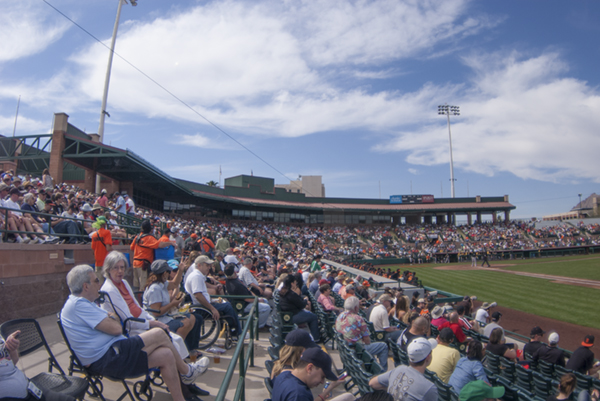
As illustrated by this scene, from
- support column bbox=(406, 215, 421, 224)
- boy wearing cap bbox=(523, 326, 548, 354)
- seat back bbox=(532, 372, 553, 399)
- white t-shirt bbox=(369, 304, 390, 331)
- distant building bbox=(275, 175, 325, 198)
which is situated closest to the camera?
seat back bbox=(532, 372, 553, 399)

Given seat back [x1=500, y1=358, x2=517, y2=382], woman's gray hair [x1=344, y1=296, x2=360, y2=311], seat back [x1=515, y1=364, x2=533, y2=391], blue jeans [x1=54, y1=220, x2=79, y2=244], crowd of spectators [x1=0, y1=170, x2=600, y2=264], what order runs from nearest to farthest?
1. woman's gray hair [x1=344, y1=296, x2=360, y2=311]
2. seat back [x1=515, y1=364, x2=533, y2=391]
3. seat back [x1=500, y1=358, x2=517, y2=382]
4. blue jeans [x1=54, y1=220, x2=79, y2=244]
5. crowd of spectators [x1=0, y1=170, x2=600, y2=264]

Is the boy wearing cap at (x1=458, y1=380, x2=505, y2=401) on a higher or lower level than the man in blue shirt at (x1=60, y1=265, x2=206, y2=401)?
lower

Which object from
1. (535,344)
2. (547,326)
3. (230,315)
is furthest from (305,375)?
(547,326)

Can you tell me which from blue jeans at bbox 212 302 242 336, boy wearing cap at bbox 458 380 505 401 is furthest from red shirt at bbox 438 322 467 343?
blue jeans at bbox 212 302 242 336

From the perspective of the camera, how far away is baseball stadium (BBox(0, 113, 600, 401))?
15.9 ft

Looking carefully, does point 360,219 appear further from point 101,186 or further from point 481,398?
point 481,398

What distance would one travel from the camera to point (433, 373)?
4.54 m

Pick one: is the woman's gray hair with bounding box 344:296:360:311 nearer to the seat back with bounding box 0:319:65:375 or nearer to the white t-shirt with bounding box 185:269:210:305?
the white t-shirt with bounding box 185:269:210:305

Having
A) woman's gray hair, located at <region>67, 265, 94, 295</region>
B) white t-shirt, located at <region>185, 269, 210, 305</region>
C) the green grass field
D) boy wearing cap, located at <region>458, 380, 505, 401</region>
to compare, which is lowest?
the green grass field

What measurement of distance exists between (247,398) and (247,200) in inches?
1634

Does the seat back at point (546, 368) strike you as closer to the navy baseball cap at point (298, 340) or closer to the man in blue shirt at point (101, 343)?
the navy baseball cap at point (298, 340)

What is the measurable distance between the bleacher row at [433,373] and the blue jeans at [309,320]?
13cm

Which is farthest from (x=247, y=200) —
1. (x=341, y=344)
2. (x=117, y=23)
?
(x=341, y=344)

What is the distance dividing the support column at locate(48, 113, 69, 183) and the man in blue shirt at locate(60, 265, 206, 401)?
19271 mm
